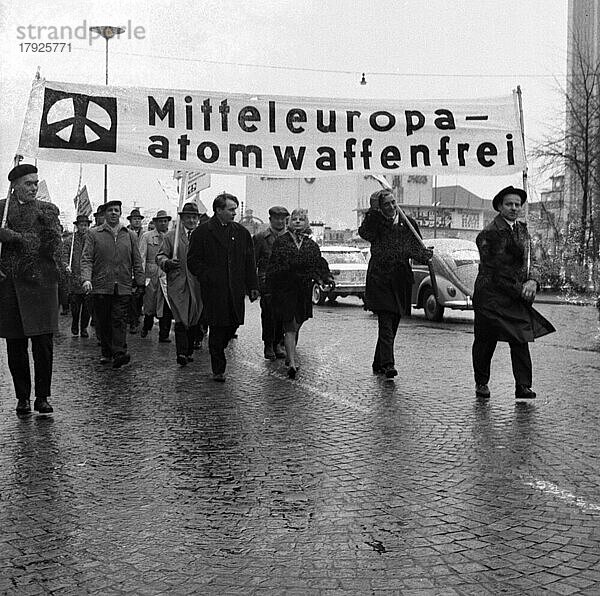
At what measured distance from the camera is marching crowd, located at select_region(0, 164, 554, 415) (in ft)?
23.2

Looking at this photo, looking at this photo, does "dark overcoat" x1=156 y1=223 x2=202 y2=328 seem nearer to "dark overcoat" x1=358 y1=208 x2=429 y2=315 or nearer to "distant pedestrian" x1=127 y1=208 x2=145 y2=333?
"dark overcoat" x1=358 y1=208 x2=429 y2=315

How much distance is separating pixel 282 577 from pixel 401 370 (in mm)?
6263

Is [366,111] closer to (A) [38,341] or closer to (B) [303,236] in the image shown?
(B) [303,236]

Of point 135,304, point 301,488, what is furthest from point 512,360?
point 135,304

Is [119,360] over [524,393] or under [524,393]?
over

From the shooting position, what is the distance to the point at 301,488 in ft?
16.5

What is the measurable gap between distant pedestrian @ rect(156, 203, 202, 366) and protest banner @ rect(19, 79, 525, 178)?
1.48m

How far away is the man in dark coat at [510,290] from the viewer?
25.4 ft

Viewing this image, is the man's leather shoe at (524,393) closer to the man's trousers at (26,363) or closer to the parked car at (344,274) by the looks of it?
the man's trousers at (26,363)

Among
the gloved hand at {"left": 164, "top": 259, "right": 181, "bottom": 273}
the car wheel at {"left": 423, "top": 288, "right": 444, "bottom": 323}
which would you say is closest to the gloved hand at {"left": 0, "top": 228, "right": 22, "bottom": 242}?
the gloved hand at {"left": 164, "top": 259, "right": 181, "bottom": 273}

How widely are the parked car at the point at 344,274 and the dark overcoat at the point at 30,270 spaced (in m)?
17.0

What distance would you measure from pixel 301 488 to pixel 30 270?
10.4 ft

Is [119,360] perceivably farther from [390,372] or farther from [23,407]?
[390,372]

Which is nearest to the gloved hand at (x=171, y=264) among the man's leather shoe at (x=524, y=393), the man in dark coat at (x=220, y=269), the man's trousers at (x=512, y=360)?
the man in dark coat at (x=220, y=269)
